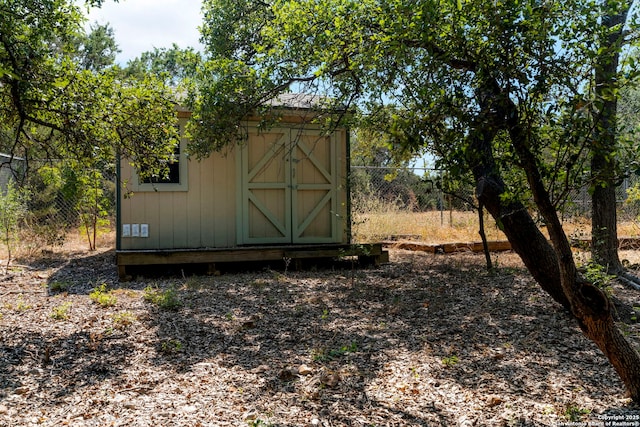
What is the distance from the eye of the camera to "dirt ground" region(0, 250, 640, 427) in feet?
8.80

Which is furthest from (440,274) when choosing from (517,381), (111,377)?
(111,377)

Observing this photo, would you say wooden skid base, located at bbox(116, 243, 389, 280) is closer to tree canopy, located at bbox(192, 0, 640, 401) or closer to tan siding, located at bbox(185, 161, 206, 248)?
tan siding, located at bbox(185, 161, 206, 248)

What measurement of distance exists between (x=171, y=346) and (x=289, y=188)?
427 centimetres

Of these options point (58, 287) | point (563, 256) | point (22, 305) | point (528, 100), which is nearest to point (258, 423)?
point (563, 256)

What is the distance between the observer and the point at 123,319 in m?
4.23

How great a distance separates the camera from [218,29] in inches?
301

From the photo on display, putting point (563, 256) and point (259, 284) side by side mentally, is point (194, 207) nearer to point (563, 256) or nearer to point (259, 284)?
point (259, 284)

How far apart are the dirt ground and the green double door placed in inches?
73.8

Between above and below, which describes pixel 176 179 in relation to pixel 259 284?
above

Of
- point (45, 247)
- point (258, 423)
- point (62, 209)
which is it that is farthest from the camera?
point (62, 209)

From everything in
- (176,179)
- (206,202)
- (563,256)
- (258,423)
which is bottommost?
(258,423)

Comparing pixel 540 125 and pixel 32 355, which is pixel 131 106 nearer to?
pixel 32 355

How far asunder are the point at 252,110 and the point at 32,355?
3529 mm

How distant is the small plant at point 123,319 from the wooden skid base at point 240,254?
2.19 metres
